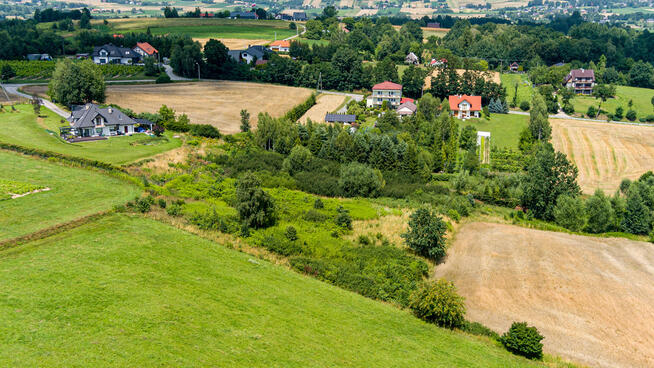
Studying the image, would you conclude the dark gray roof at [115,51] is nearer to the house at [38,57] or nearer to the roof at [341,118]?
the house at [38,57]

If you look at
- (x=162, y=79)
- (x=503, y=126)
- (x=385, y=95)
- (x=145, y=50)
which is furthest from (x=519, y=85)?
(x=145, y=50)

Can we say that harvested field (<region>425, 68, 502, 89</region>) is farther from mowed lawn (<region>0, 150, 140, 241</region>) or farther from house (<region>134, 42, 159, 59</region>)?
mowed lawn (<region>0, 150, 140, 241</region>)

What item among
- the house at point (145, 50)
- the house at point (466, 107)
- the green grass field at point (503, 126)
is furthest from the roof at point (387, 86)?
the house at point (145, 50)

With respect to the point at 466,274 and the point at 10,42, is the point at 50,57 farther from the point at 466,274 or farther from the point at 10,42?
the point at 466,274

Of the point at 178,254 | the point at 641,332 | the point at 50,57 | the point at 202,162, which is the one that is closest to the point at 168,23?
the point at 50,57

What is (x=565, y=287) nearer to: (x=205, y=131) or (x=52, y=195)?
(x=52, y=195)
